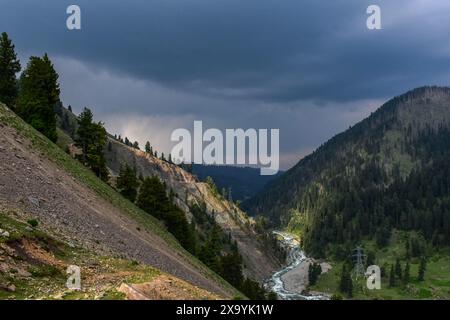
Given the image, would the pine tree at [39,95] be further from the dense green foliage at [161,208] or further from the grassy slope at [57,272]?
the grassy slope at [57,272]

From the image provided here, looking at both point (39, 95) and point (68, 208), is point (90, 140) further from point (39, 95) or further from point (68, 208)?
point (68, 208)

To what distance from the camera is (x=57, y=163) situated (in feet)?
192

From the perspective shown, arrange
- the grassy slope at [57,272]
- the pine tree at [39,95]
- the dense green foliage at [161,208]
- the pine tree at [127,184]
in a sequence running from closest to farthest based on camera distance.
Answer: the grassy slope at [57,272], the pine tree at [39,95], the pine tree at [127,184], the dense green foliage at [161,208]

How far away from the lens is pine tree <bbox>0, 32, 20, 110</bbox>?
81562 mm

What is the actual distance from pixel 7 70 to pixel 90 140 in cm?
2081

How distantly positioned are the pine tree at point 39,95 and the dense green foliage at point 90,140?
5.35m

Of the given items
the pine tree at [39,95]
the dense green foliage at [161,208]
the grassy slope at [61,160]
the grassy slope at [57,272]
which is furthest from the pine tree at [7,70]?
the grassy slope at [57,272]

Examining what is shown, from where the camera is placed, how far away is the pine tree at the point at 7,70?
268 ft

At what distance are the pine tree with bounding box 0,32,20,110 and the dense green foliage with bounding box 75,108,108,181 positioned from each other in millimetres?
13833

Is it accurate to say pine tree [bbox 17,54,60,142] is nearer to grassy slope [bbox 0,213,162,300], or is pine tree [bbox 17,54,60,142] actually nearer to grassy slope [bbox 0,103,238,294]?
grassy slope [bbox 0,103,238,294]

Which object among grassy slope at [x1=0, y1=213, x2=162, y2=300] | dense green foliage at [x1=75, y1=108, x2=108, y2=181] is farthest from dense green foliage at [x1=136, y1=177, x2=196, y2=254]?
grassy slope at [x1=0, y1=213, x2=162, y2=300]

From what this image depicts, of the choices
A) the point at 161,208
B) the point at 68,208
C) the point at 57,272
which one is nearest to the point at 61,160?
the point at 68,208
